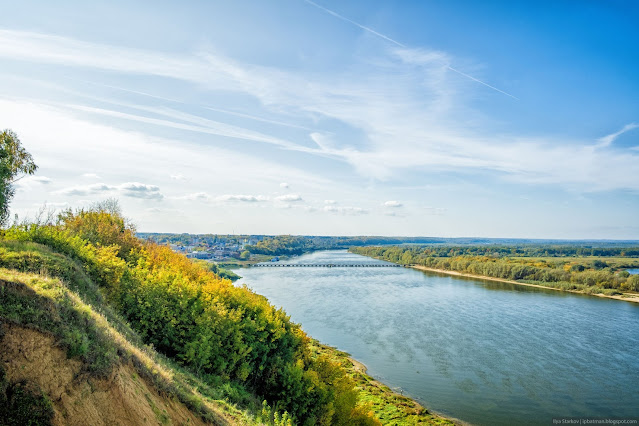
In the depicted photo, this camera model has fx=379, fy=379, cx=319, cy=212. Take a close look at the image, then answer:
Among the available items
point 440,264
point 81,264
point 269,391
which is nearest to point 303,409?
point 269,391

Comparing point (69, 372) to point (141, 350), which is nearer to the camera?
point (69, 372)

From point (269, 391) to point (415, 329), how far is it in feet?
96.5

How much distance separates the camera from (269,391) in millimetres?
20156

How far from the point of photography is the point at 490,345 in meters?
39.6

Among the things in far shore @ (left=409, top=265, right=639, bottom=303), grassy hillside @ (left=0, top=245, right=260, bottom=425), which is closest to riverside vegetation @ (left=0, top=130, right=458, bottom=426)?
grassy hillside @ (left=0, top=245, right=260, bottom=425)

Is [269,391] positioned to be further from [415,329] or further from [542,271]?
[542,271]

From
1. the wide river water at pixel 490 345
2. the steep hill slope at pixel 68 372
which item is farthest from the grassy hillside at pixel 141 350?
the wide river water at pixel 490 345

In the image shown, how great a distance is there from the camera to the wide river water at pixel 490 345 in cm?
2781

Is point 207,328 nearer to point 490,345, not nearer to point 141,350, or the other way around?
point 141,350

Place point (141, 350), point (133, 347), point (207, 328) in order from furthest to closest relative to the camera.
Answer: point (207, 328)
point (141, 350)
point (133, 347)

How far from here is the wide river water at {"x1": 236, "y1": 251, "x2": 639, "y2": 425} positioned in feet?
91.2

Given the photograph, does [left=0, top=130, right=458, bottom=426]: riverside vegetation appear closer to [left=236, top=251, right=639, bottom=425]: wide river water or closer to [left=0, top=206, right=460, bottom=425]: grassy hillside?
[left=0, top=206, right=460, bottom=425]: grassy hillside

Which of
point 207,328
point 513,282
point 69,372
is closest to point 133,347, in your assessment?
point 69,372

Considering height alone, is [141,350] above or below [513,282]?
above
